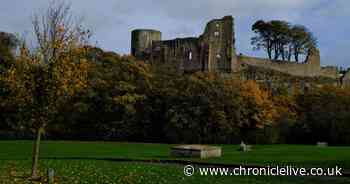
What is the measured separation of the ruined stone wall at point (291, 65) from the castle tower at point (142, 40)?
Result: 1366 cm

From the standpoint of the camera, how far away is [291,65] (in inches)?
3435

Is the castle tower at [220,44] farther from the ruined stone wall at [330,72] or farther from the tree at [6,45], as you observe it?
the tree at [6,45]

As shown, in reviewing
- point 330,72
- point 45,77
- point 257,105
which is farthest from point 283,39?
point 45,77

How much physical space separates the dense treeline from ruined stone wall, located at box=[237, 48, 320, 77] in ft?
58.6

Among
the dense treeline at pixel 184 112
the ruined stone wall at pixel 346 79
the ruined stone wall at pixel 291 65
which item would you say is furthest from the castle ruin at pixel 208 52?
the dense treeline at pixel 184 112

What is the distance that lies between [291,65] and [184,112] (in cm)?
3461

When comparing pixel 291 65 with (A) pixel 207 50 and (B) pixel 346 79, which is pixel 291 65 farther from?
(A) pixel 207 50

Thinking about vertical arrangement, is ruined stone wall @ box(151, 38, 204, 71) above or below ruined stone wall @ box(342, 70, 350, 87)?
above

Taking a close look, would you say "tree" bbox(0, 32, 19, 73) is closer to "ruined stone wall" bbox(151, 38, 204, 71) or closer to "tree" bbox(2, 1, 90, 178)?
"ruined stone wall" bbox(151, 38, 204, 71)

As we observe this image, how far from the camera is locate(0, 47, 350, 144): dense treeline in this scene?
189 feet

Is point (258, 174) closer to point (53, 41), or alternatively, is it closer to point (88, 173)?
point (88, 173)

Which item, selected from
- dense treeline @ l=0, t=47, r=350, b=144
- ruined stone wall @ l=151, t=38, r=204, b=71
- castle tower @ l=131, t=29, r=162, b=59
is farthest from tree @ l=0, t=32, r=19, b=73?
castle tower @ l=131, t=29, r=162, b=59

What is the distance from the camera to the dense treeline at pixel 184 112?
57.5m

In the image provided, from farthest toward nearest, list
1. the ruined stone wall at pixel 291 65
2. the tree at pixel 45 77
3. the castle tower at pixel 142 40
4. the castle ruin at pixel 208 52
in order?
the castle tower at pixel 142 40 → the ruined stone wall at pixel 291 65 → the castle ruin at pixel 208 52 → the tree at pixel 45 77
